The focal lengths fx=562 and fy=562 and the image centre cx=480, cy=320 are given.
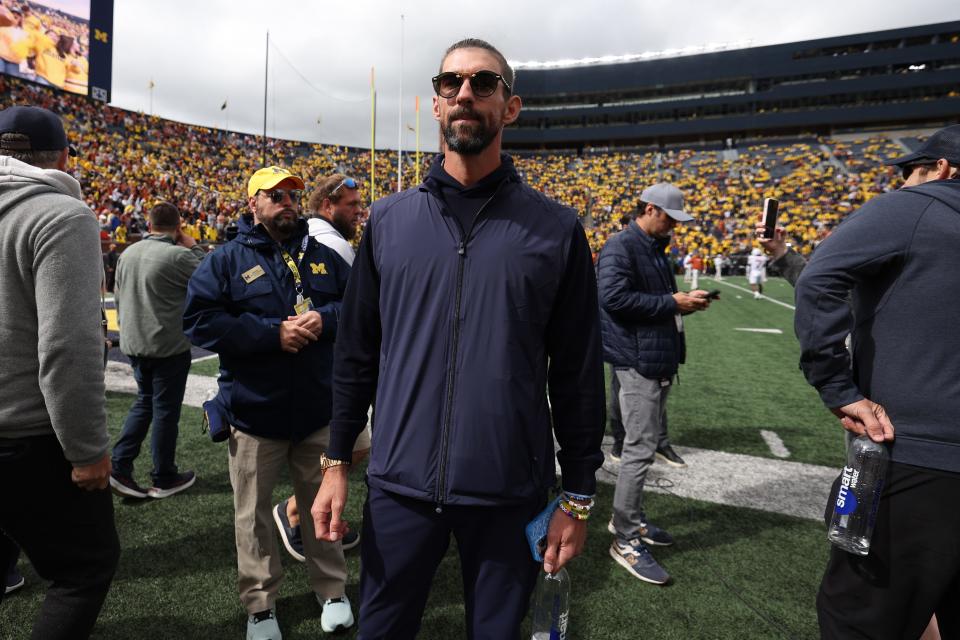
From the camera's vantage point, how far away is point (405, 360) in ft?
5.26

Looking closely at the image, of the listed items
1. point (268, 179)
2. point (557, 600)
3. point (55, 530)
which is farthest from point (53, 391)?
point (557, 600)

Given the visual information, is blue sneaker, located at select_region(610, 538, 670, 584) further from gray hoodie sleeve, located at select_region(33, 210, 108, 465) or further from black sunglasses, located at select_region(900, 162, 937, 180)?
gray hoodie sleeve, located at select_region(33, 210, 108, 465)

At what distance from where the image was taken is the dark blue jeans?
13.0ft

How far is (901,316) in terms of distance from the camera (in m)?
1.70

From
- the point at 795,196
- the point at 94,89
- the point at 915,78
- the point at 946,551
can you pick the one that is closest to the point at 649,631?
the point at 946,551

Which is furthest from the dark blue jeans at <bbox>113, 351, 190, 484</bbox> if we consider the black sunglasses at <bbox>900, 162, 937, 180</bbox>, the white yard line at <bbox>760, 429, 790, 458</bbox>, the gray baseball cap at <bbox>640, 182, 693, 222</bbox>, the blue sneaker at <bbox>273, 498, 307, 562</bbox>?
the white yard line at <bbox>760, 429, 790, 458</bbox>

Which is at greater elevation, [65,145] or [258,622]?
[65,145]

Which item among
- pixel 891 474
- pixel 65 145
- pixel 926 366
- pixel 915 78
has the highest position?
pixel 915 78

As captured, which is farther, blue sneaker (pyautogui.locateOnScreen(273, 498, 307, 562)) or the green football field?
blue sneaker (pyautogui.locateOnScreen(273, 498, 307, 562))

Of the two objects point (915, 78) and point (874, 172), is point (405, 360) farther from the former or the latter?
point (915, 78)

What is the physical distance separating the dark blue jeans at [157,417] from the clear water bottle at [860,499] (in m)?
3.94

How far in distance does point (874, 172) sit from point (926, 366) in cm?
4986

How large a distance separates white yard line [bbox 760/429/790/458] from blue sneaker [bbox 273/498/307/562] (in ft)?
13.9

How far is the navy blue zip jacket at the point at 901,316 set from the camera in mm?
1626
